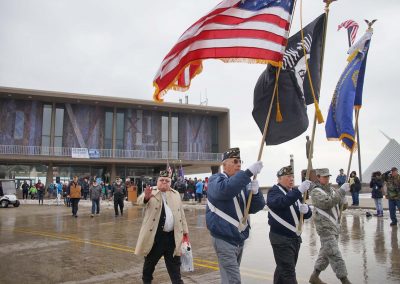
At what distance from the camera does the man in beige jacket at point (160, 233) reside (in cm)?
486

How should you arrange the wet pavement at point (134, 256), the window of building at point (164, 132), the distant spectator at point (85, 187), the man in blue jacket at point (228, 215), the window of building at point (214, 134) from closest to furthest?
the man in blue jacket at point (228, 215)
the wet pavement at point (134, 256)
the distant spectator at point (85, 187)
the window of building at point (164, 132)
the window of building at point (214, 134)

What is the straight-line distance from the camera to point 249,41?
5.00m

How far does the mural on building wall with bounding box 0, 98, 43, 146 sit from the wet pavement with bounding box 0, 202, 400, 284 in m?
30.0

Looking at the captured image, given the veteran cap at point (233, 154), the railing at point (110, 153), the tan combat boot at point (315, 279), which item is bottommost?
the tan combat boot at point (315, 279)

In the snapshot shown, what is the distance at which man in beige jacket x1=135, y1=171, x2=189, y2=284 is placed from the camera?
15.9ft

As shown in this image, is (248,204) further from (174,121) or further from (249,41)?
(174,121)

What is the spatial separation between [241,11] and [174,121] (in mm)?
41230

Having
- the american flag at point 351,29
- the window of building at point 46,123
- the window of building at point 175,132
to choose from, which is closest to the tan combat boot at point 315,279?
the american flag at point 351,29

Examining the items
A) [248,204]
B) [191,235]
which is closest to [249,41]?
[248,204]

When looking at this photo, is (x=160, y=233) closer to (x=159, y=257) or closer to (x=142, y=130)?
(x=159, y=257)

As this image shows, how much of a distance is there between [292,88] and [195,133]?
41.6 m

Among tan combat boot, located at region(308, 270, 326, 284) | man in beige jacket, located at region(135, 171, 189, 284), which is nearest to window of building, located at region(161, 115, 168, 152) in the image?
tan combat boot, located at region(308, 270, 326, 284)

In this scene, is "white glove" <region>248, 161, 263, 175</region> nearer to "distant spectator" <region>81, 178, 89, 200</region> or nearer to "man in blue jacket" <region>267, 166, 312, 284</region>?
"man in blue jacket" <region>267, 166, 312, 284</region>

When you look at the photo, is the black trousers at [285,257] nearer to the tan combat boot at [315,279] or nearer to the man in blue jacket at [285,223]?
the man in blue jacket at [285,223]
